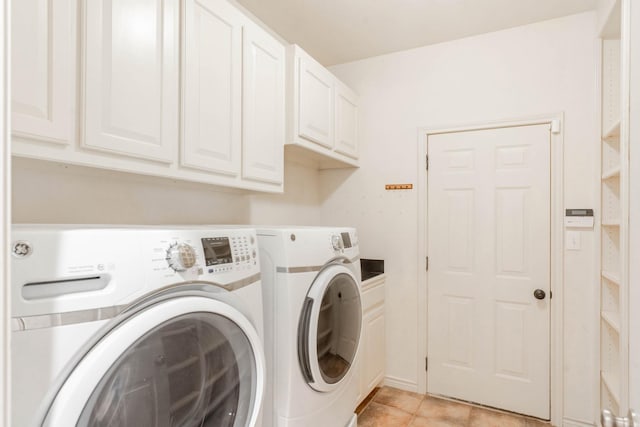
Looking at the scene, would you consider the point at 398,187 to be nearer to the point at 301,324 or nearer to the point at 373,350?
the point at 373,350

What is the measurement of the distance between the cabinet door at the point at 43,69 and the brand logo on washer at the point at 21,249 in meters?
0.45

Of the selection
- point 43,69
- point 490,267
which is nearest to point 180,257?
point 43,69

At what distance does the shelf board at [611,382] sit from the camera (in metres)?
Answer: 1.76

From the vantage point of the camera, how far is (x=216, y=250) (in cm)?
104

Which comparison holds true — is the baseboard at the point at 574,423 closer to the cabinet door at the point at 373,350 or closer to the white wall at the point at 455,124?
the white wall at the point at 455,124

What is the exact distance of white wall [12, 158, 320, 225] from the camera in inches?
47.3

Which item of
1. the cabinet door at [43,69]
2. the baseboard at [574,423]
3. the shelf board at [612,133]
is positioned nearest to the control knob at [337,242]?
the cabinet door at [43,69]

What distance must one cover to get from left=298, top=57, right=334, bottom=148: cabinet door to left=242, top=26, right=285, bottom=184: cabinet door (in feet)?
0.52

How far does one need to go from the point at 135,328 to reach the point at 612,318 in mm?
2319

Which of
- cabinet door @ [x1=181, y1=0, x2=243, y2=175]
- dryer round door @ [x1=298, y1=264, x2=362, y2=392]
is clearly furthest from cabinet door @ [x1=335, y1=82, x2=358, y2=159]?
dryer round door @ [x1=298, y1=264, x2=362, y2=392]

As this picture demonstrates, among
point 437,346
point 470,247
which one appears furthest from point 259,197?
point 437,346

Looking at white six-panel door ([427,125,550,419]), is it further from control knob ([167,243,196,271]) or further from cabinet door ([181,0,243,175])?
control knob ([167,243,196,271])

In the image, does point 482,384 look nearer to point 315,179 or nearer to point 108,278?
point 315,179

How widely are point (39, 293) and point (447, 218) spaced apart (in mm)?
2424
